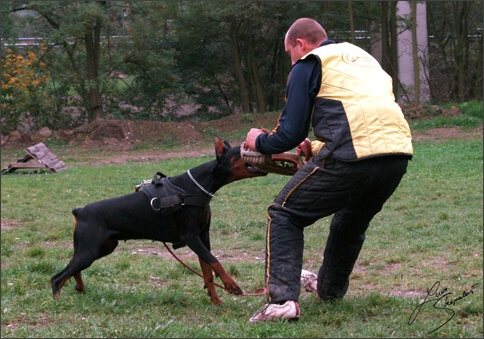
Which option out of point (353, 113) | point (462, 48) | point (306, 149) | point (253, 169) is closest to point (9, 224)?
point (253, 169)

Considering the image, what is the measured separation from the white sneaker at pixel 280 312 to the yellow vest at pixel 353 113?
1.03 m

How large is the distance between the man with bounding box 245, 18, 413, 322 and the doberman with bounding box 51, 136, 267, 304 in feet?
2.83

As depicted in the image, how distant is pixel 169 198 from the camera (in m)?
5.60

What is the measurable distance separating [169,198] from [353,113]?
1710 mm

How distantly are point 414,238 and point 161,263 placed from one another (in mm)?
3216

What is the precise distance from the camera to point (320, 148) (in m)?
5.01

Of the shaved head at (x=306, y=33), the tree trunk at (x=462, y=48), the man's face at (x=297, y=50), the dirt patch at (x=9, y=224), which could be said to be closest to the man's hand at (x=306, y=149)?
the man's face at (x=297, y=50)

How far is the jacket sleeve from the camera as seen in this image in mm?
4688

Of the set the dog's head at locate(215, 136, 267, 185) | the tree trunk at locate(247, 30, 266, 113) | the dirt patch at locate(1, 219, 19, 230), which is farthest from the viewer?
the tree trunk at locate(247, 30, 266, 113)

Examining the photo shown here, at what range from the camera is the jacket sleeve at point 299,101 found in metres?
4.69

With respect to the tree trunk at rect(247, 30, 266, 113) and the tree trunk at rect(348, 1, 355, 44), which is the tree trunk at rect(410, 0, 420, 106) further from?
the tree trunk at rect(247, 30, 266, 113)

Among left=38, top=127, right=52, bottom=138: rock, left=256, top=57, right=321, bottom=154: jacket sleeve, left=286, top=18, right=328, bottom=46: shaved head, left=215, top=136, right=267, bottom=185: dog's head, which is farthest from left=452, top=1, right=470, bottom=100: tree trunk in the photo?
left=256, top=57, right=321, bottom=154: jacket sleeve

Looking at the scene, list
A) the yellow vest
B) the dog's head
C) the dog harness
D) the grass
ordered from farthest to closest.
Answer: the dog's head
the dog harness
the grass
the yellow vest

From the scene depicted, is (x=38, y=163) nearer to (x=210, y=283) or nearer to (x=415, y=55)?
(x=210, y=283)
